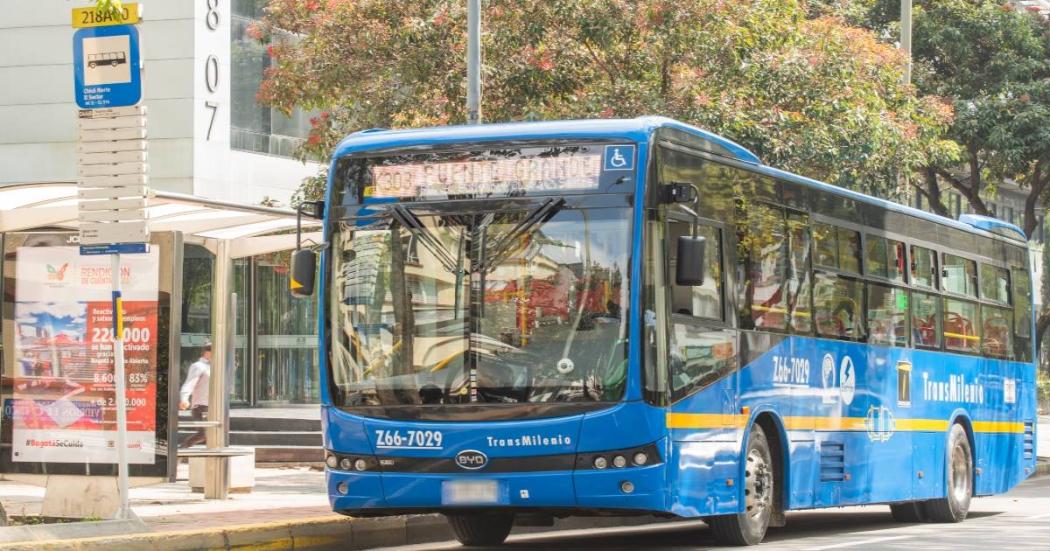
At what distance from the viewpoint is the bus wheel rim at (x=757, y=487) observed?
14008 millimetres

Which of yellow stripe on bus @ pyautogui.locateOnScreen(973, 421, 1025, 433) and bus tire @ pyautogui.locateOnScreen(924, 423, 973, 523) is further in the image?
yellow stripe on bus @ pyautogui.locateOnScreen(973, 421, 1025, 433)

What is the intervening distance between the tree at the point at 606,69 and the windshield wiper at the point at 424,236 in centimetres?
744

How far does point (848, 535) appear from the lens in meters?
16.1

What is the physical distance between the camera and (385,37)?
20594 mm

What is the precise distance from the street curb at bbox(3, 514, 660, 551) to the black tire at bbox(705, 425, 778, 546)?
2.74 meters

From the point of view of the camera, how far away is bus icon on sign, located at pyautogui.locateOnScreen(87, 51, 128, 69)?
42.5 ft

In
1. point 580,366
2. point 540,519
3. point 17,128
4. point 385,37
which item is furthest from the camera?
point 17,128

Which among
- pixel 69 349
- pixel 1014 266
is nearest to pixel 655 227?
pixel 69 349

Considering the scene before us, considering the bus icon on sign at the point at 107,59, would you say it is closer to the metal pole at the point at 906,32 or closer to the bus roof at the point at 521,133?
the bus roof at the point at 521,133

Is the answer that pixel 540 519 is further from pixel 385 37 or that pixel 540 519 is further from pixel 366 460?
pixel 385 37

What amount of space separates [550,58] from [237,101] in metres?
12.5

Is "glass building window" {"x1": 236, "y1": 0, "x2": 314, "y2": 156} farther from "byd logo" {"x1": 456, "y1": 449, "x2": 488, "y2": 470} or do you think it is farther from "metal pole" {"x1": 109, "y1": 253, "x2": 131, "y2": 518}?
"byd logo" {"x1": 456, "y1": 449, "x2": 488, "y2": 470}

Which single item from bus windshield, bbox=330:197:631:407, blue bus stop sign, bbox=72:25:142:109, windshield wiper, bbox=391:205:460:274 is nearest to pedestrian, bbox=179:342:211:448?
blue bus stop sign, bbox=72:25:142:109

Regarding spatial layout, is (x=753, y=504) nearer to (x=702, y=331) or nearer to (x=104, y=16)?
(x=702, y=331)
